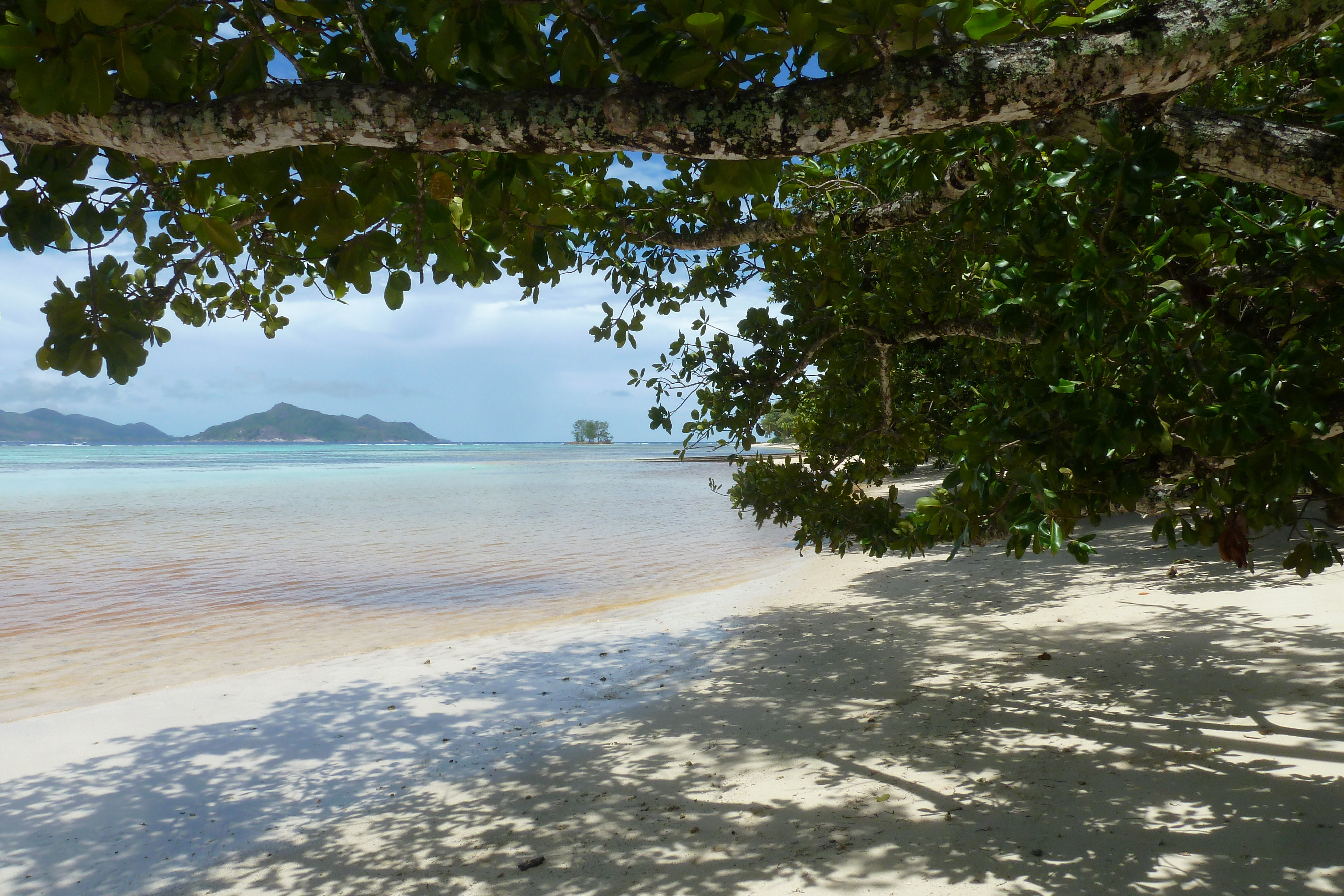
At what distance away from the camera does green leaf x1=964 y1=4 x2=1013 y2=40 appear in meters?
1.93

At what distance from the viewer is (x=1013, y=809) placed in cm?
376

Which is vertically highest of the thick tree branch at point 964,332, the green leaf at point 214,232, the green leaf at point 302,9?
the green leaf at point 302,9

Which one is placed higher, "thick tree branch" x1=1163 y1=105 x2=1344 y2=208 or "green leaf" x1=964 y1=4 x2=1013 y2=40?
"green leaf" x1=964 y1=4 x2=1013 y2=40

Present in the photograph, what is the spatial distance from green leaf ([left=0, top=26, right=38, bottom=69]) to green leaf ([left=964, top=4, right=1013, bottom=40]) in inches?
91.5

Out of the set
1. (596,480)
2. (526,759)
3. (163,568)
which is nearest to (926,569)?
(526,759)

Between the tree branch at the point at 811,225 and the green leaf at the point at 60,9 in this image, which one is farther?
the tree branch at the point at 811,225

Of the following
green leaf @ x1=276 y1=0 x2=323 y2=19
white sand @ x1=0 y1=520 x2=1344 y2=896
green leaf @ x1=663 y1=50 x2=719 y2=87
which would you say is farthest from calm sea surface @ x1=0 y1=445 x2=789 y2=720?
green leaf @ x1=663 y1=50 x2=719 y2=87

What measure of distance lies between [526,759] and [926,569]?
750cm

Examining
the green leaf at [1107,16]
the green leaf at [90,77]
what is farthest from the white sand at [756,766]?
the green leaf at [90,77]

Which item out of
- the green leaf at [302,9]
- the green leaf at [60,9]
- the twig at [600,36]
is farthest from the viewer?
the green leaf at [302,9]

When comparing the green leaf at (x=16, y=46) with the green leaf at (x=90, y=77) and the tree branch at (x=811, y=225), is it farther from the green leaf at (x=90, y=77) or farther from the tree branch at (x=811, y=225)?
the tree branch at (x=811, y=225)

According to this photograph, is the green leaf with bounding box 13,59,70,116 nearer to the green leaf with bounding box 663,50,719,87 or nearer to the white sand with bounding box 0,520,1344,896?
the green leaf with bounding box 663,50,719,87

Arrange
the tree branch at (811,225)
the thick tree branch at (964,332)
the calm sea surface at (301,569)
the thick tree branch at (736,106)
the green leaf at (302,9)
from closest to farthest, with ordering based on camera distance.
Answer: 1. the thick tree branch at (736,106)
2. the green leaf at (302,9)
3. the tree branch at (811,225)
4. the thick tree branch at (964,332)
5. the calm sea surface at (301,569)

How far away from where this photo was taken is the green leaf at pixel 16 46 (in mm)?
1940
